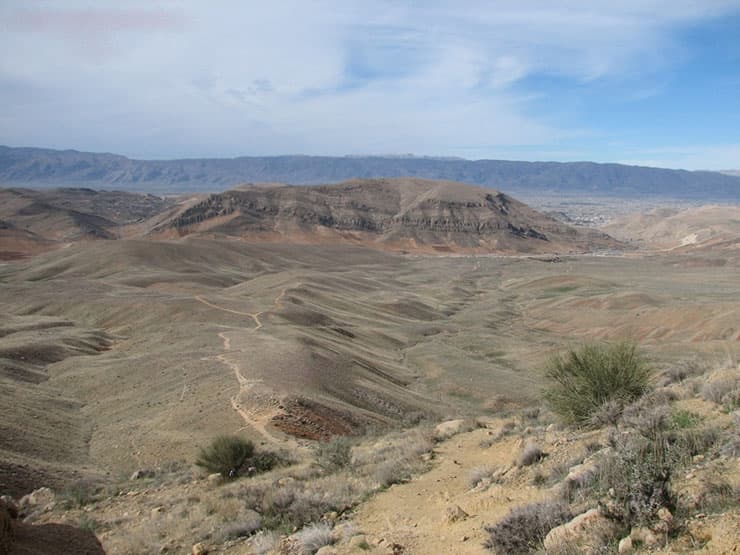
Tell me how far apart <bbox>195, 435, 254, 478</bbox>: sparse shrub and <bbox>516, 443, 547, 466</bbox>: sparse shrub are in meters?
6.55

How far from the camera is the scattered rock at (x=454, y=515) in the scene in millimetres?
7383

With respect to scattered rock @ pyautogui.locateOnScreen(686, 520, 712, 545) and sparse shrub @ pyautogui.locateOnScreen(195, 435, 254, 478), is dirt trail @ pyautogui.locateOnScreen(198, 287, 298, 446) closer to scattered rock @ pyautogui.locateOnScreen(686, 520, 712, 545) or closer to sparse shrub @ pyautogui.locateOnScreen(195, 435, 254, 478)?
sparse shrub @ pyautogui.locateOnScreen(195, 435, 254, 478)

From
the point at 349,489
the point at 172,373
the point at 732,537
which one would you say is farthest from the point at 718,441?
the point at 172,373

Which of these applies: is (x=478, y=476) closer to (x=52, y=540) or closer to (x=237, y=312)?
(x=52, y=540)

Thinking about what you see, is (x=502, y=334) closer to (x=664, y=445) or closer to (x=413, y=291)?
(x=413, y=291)

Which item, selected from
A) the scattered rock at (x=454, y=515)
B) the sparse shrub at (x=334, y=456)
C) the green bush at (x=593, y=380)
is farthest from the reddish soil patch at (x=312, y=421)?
the scattered rock at (x=454, y=515)

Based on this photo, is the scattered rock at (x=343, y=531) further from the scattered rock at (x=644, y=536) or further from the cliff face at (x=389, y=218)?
the cliff face at (x=389, y=218)

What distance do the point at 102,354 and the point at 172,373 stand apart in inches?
A: 296

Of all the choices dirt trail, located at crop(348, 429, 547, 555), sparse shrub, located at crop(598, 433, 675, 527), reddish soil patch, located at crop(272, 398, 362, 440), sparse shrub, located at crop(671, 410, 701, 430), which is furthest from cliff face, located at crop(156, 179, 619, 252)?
sparse shrub, located at crop(598, 433, 675, 527)

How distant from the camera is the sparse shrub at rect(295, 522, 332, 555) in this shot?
717 centimetres

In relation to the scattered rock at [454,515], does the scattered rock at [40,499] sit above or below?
below

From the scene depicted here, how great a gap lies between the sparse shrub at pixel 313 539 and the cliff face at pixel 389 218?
126 m

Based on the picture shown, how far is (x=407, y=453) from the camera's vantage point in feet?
38.3

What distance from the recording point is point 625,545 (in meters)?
5.19
